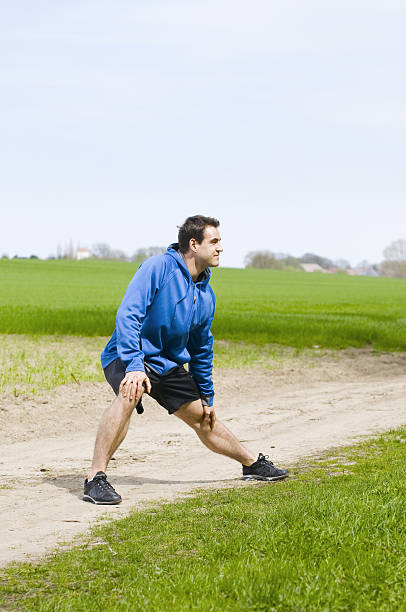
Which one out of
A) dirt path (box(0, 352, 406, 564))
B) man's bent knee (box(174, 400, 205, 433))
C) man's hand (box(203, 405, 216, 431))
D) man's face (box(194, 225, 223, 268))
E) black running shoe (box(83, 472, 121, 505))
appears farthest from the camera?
man's hand (box(203, 405, 216, 431))

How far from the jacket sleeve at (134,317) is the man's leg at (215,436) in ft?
3.05

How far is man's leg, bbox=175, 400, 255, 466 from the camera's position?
6.61m

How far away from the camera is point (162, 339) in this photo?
6246 mm

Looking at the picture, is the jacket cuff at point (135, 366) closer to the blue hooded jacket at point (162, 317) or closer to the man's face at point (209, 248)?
the blue hooded jacket at point (162, 317)

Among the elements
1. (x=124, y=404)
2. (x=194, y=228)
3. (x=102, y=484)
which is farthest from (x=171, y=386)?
(x=194, y=228)

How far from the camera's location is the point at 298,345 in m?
18.6

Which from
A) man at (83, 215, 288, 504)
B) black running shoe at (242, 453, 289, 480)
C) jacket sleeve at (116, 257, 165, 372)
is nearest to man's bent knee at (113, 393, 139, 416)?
A: man at (83, 215, 288, 504)

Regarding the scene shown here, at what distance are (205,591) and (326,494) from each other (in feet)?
6.49

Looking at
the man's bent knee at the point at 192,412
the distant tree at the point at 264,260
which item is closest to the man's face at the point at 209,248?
the man's bent knee at the point at 192,412

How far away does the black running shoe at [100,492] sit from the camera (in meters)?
6.08

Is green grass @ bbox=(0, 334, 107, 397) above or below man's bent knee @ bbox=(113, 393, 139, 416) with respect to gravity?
below

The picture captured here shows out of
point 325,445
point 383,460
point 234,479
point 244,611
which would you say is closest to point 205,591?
point 244,611

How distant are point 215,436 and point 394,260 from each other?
128m

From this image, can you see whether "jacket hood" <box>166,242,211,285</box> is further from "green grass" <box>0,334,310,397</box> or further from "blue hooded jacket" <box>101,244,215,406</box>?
"green grass" <box>0,334,310,397</box>
